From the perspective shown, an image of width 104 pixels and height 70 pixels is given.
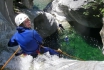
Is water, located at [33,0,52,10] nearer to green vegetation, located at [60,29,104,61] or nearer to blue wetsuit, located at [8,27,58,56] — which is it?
green vegetation, located at [60,29,104,61]

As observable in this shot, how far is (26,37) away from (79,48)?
6.13 metres

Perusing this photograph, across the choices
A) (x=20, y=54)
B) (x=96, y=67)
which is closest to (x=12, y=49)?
(x=20, y=54)

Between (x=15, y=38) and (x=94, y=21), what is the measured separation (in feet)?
23.1

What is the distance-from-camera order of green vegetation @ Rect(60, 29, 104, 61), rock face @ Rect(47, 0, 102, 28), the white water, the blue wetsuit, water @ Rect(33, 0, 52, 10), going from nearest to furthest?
the white water, the blue wetsuit, green vegetation @ Rect(60, 29, 104, 61), rock face @ Rect(47, 0, 102, 28), water @ Rect(33, 0, 52, 10)

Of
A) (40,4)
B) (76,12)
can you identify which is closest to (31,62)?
(76,12)

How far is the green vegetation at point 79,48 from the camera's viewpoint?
9.56 m

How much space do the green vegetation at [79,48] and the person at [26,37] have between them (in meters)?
5.00

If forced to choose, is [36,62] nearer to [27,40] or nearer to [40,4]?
[27,40]

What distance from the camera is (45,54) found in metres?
5.00

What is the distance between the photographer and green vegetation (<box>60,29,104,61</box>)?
→ 956 cm

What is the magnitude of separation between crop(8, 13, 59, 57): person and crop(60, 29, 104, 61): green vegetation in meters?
5.00

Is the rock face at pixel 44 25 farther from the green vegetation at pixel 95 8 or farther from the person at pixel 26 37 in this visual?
the person at pixel 26 37

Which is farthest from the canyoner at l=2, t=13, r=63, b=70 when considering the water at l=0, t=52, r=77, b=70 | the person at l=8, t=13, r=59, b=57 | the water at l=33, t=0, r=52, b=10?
the water at l=33, t=0, r=52, b=10

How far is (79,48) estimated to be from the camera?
10.4 metres
